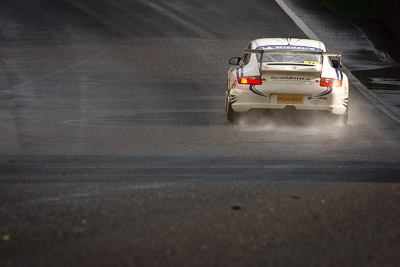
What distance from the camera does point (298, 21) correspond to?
30.3 metres

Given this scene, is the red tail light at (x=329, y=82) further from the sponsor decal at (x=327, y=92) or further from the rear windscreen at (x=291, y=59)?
the rear windscreen at (x=291, y=59)

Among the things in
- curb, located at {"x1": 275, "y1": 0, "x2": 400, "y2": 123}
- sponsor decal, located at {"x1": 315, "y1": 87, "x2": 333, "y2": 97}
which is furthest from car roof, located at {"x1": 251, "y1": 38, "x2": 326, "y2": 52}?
curb, located at {"x1": 275, "y1": 0, "x2": 400, "y2": 123}

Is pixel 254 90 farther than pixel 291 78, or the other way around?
pixel 254 90

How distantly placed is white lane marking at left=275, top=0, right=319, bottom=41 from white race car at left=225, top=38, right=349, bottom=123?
475 inches

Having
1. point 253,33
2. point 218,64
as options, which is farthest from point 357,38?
point 218,64

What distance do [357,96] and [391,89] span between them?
1273 mm

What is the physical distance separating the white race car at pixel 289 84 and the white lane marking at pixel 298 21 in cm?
1208

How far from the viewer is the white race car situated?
48.4 feet

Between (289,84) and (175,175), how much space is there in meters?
5.52

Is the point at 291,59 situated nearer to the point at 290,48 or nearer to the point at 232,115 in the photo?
the point at 290,48

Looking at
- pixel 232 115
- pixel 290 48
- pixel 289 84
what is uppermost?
pixel 290 48

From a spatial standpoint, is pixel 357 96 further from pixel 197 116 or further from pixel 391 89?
pixel 197 116

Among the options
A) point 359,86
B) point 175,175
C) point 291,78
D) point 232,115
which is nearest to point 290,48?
point 291,78

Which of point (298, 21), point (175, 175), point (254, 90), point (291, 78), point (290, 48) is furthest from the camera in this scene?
point (298, 21)
